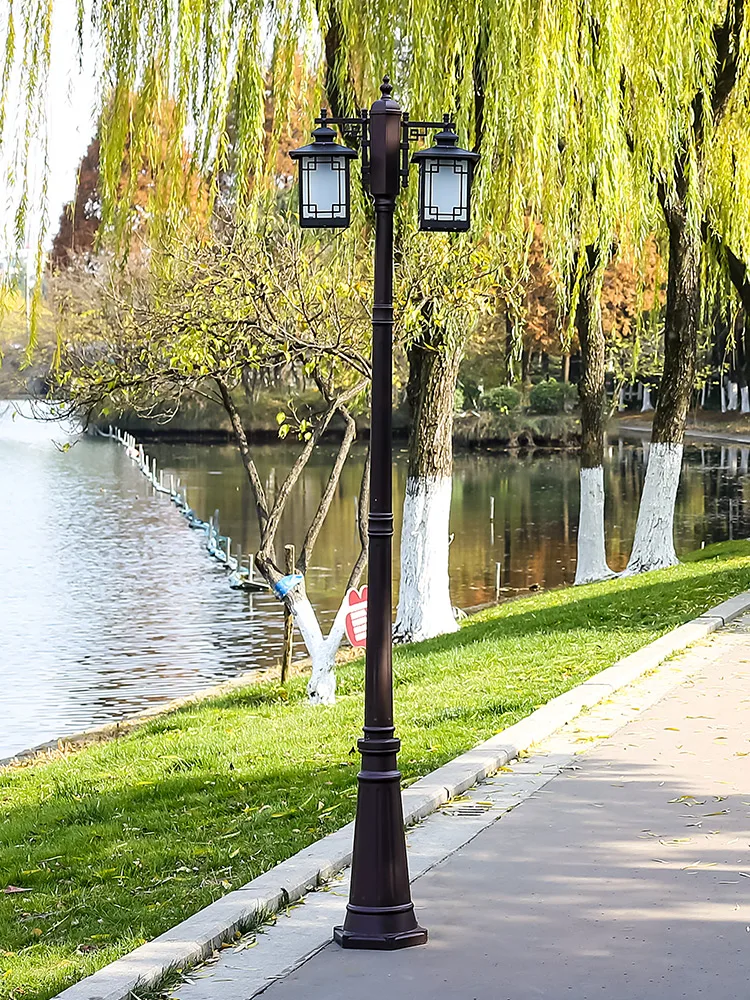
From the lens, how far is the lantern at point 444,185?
645 cm

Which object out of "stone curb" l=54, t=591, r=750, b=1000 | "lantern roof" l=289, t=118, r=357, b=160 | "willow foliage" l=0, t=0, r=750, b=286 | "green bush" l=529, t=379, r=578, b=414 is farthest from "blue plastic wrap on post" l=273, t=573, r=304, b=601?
"green bush" l=529, t=379, r=578, b=414

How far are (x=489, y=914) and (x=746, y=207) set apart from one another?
501 inches

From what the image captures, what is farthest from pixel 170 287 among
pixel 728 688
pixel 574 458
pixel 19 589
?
pixel 574 458

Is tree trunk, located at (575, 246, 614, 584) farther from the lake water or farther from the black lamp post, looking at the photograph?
the black lamp post

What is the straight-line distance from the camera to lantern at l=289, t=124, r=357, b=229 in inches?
258

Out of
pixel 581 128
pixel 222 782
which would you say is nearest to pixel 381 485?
pixel 222 782

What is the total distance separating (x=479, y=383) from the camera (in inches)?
2729

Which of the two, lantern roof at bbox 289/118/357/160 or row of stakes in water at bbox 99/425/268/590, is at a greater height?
lantern roof at bbox 289/118/357/160

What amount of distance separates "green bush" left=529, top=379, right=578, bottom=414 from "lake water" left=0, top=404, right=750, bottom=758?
4.45m

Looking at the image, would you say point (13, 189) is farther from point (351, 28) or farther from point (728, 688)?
point (728, 688)

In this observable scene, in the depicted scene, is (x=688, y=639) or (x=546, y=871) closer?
(x=546, y=871)

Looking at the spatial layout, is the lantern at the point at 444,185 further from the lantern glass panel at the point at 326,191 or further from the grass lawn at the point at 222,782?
the grass lawn at the point at 222,782

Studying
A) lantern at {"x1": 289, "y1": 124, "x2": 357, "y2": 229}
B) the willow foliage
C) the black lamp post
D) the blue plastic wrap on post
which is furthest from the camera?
the blue plastic wrap on post

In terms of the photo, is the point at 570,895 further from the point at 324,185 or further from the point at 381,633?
the point at 324,185
